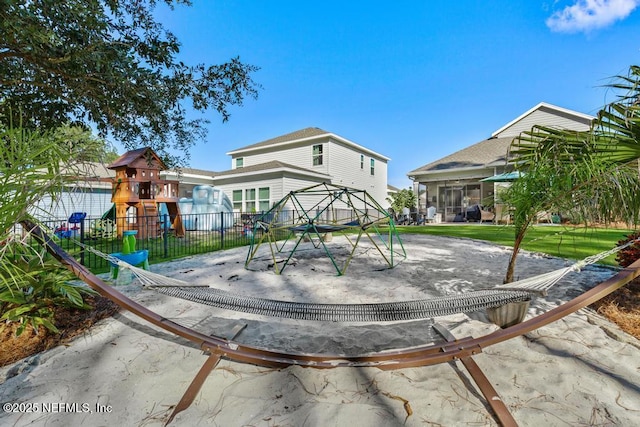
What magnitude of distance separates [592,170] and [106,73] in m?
6.09

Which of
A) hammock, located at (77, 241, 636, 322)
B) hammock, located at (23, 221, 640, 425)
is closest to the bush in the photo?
hammock, located at (77, 241, 636, 322)

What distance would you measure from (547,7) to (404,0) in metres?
5.02

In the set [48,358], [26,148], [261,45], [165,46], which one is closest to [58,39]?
[165,46]

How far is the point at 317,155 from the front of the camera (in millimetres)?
19766

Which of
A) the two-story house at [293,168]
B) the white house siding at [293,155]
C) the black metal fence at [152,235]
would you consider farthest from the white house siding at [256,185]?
the white house siding at [293,155]

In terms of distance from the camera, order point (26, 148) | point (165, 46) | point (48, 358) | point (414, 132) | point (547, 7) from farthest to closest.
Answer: point (414, 132)
point (547, 7)
point (165, 46)
point (48, 358)
point (26, 148)

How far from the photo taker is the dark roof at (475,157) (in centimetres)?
1791

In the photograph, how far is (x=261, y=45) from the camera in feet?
38.6

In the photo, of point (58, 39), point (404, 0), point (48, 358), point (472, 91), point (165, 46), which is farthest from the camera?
point (472, 91)

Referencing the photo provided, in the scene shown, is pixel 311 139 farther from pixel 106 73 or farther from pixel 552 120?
pixel 106 73

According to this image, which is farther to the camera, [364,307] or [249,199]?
[249,199]

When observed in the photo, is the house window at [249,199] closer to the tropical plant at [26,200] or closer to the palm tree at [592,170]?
the tropical plant at [26,200]

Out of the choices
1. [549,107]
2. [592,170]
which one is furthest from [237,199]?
[549,107]

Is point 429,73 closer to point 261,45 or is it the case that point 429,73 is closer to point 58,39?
point 261,45
